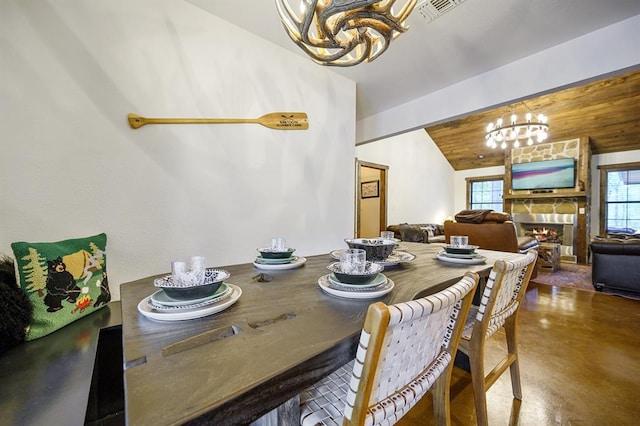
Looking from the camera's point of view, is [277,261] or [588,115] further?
[588,115]

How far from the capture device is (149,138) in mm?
1662

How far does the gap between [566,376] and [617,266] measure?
2616 millimetres

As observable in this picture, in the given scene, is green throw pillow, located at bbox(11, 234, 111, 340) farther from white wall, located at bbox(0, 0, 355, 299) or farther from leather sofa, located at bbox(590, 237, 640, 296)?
leather sofa, located at bbox(590, 237, 640, 296)

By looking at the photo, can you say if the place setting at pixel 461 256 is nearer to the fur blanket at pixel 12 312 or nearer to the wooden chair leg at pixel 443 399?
the wooden chair leg at pixel 443 399

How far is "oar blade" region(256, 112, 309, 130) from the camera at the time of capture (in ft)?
7.10

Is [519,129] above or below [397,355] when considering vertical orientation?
above

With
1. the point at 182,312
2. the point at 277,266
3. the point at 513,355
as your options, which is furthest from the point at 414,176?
the point at 182,312

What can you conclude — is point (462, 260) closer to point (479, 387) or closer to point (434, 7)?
point (479, 387)

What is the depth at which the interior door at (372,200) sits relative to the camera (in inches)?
225

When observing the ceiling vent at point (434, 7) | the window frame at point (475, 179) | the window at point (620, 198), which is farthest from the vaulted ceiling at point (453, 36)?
the window frame at point (475, 179)

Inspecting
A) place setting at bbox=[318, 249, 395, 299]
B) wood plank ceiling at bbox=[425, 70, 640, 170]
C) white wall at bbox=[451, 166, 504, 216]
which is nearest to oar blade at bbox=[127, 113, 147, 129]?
place setting at bbox=[318, 249, 395, 299]

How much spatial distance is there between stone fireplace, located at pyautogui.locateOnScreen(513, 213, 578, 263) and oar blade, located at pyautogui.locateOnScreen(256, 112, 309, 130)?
631 centimetres

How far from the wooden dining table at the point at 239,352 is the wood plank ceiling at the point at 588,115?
14.7 ft

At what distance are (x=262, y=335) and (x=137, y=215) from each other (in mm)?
1451
